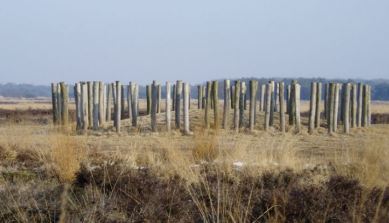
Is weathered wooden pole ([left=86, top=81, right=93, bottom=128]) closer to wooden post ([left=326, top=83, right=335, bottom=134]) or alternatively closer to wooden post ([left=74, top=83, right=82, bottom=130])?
wooden post ([left=74, top=83, right=82, bottom=130])

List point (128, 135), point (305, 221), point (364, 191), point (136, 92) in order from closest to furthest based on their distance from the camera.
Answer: point (305, 221) < point (364, 191) < point (128, 135) < point (136, 92)

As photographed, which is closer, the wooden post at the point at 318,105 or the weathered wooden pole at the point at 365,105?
the wooden post at the point at 318,105

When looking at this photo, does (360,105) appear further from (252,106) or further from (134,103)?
(134,103)

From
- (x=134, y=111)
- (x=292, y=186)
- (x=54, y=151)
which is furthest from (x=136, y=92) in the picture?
(x=292, y=186)

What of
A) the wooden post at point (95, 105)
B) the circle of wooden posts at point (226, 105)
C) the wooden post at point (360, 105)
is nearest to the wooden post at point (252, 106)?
the circle of wooden posts at point (226, 105)

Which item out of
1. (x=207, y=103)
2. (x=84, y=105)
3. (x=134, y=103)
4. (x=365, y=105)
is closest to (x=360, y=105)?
(x=365, y=105)

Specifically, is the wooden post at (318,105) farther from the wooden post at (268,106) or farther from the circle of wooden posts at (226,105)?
the wooden post at (268,106)

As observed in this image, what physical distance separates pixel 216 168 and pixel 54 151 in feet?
8.17

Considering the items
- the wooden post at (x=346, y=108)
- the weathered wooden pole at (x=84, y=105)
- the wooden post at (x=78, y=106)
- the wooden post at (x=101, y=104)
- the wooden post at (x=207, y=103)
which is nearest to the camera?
the wooden post at (x=207, y=103)

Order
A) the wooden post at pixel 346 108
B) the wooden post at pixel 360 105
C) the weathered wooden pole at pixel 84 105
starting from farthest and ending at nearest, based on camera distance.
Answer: the wooden post at pixel 360 105, the weathered wooden pole at pixel 84 105, the wooden post at pixel 346 108

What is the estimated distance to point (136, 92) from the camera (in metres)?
22.3

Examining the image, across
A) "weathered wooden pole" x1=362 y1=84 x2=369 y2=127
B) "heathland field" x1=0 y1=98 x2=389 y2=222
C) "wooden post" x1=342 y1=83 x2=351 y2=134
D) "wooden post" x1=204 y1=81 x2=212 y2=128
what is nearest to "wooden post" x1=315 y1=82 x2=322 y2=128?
"wooden post" x1=342 y1=83 x2=351 y2=134

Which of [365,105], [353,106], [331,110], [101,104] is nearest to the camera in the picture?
[331,110]

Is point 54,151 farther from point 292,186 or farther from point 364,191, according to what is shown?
point 364,191
